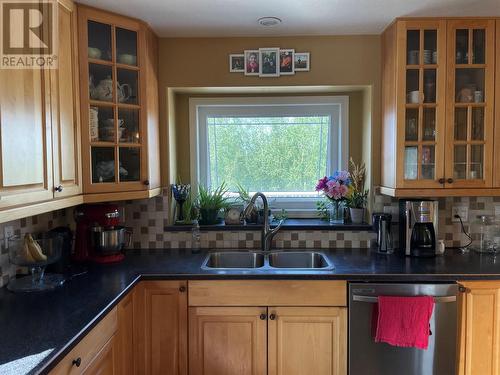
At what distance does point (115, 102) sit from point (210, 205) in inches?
34.8

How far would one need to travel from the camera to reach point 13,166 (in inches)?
52.4

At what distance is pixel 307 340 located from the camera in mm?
1907

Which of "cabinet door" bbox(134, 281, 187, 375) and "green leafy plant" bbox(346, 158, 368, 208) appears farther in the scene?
"green leafy plant" bbox(346, 158, 368, 208)

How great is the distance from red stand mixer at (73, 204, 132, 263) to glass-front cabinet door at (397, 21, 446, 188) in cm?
168

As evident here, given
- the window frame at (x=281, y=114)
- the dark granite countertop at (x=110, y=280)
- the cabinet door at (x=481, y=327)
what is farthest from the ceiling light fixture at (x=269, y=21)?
the cabinet door at (x=481, y=327)

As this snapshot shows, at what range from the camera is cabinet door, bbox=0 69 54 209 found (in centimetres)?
129

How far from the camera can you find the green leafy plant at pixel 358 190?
2.49 m

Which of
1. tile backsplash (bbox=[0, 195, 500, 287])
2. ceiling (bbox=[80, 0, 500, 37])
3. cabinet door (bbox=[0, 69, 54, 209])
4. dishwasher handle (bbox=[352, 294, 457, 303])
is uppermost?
ceiling (bbox=[80, 0, 500, 37])

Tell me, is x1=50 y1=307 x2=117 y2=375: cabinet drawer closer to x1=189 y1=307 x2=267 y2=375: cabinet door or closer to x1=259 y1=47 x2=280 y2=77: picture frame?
x1=189 y1=307 x2=267 y2=375: cabinet door

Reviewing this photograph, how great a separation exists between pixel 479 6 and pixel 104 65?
6.66ft

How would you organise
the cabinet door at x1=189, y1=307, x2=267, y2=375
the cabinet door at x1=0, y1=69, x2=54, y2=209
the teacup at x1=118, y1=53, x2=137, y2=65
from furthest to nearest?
the teacup at x1=118, y1=53, x2=137, y2=65
the cabinet door at x1=189, y1=307, x2=267, y2=375
the cabinet door at x1=0, y1=69, x2=54, y2=209

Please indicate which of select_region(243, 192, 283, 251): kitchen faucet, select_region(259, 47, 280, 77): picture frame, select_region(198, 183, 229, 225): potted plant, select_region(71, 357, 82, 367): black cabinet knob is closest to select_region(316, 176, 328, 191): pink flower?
select_region(243, 192, 283, 251): kitchen faucet

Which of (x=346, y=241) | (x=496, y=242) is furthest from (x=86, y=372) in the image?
(x=496, y=242)

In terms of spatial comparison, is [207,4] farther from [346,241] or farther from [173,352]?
[173,352]
